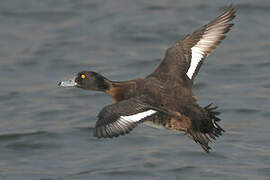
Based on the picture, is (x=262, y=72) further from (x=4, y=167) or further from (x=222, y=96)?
(x=4, y=167)

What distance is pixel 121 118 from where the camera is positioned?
7387mm

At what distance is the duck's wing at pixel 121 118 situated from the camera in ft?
23.9

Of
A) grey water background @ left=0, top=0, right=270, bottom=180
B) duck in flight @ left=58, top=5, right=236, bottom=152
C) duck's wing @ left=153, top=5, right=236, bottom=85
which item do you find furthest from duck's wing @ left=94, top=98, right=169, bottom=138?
grey water background @ left=0, top=0, right=270, bottom=180

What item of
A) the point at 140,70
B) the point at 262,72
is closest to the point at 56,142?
the point at 140,70

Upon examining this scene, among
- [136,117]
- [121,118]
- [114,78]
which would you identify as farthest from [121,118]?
[114,78]

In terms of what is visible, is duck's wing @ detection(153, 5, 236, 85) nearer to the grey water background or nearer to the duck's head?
the duck's head

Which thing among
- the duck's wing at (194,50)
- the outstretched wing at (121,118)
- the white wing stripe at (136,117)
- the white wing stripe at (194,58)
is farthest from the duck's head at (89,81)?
the white wing stripe at (136,117)

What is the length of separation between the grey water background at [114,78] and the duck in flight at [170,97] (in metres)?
1.05

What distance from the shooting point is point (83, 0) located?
14.4 m

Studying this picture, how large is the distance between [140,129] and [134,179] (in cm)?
149

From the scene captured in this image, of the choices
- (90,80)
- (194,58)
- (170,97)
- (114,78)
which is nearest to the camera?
(170,97)

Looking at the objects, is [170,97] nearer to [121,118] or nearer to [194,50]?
[121,118]

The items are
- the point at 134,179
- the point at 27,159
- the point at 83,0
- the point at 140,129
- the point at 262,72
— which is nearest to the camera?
the point at 134,179

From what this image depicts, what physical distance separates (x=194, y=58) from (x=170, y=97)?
91 centimetres
